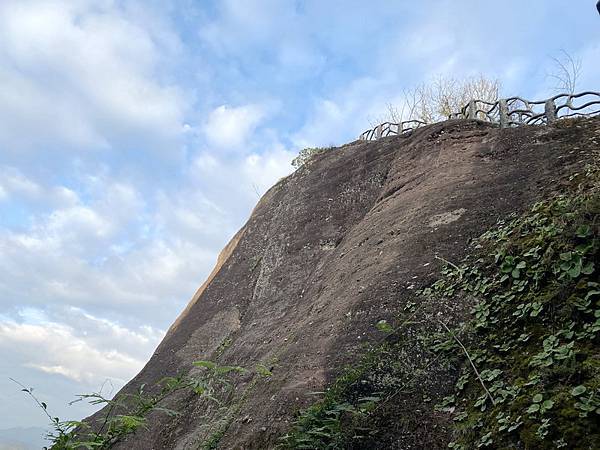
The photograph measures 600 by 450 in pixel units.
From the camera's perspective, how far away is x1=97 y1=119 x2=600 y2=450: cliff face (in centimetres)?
897

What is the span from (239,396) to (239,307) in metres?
7.57

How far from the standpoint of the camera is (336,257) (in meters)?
13.6

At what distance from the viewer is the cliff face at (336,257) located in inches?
353

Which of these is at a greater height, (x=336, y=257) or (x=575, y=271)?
(x=336, y=257)

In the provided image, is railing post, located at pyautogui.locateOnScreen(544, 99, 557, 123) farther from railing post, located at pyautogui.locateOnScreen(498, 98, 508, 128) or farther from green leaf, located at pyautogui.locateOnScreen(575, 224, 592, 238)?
green leaf, located at pyautogui.locateOnScreen(575, 224, 592, 238)

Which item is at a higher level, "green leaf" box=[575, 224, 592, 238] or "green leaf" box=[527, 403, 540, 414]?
"green leaf" box=[575, 224, 592, 238]

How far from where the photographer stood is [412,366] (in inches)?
279

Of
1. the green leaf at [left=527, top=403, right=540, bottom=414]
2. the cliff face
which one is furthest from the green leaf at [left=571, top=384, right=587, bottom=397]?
the cliff face

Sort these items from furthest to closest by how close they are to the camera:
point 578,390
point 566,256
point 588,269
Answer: point 566,256
point 588,269
point 578,390

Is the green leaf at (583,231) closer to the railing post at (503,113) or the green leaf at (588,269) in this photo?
the green leaf at (588,269)

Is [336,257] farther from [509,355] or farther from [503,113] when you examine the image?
[509,355]

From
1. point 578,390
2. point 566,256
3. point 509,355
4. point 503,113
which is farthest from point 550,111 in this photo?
point 578,390

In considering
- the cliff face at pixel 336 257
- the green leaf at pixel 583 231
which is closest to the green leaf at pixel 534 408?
the cliff face at pixel 336 257

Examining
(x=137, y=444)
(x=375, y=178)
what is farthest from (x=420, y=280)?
(x=137, y=444)
